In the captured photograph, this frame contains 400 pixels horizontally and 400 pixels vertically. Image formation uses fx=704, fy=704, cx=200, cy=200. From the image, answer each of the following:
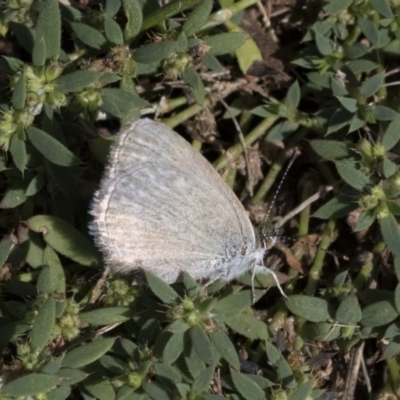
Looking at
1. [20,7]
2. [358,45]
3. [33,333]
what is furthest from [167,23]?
[33,333]

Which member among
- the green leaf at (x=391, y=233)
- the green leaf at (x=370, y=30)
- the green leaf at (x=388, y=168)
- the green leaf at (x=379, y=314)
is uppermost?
the green leaf at (x=370, y=30)

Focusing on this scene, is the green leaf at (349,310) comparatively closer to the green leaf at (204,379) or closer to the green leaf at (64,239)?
the green leaf at (204,379)

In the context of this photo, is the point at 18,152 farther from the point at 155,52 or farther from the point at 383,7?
the point at 383,7

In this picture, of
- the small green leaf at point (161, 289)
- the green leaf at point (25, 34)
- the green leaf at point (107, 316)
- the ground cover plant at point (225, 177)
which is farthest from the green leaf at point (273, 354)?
the green leaf at point (25, 34)

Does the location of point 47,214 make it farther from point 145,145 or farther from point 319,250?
point 319,250

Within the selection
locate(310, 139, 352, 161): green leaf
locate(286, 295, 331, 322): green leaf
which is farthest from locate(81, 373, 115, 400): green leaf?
locate(310, 139, 352, 161): green leaf

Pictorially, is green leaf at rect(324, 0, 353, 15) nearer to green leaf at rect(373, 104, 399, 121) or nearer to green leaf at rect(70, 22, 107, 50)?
green leaf at rect(373, 104, 399, 121)
